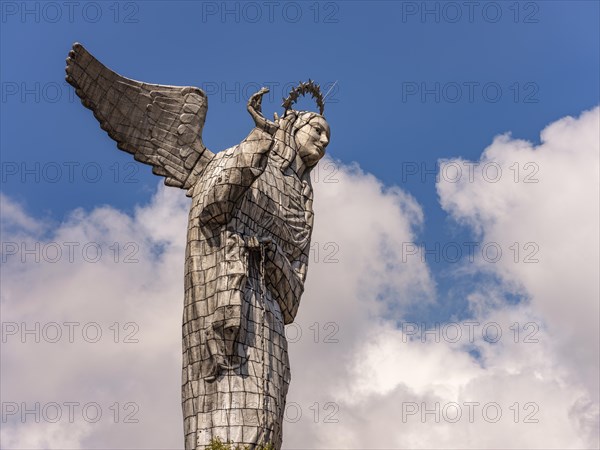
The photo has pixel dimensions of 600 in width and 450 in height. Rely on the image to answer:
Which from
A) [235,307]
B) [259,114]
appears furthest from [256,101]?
[235,307]

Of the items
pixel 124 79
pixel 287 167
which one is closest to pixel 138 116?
pixel 124 79

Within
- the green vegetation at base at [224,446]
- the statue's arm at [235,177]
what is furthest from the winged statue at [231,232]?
the green vegetation at base at [224,446]

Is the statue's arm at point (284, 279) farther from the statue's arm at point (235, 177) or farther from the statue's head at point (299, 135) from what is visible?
the statue's head at point (299, 135)

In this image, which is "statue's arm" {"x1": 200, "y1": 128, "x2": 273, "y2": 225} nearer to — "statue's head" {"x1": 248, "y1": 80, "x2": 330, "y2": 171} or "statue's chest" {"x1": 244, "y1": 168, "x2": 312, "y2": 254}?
"statue's chest" {"x1": 244, "y1": 168, "x2": 312, "y2": 254}

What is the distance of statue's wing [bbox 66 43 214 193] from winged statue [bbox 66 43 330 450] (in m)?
0.02

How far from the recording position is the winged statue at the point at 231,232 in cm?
2247

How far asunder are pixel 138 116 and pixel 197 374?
509 centimetres

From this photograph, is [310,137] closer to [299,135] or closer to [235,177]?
[299,135]

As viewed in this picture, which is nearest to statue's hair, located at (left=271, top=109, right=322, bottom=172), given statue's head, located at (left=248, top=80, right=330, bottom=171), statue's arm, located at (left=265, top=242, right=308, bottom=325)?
statue's head, located at (left=248, top=80, right=330, bottom=171)

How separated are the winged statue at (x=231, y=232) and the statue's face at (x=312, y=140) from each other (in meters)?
0.02

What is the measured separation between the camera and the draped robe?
73.4 feet

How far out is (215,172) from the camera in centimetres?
2362

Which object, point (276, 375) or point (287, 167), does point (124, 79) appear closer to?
point (287, 167)

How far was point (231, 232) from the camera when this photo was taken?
23.2 meters
